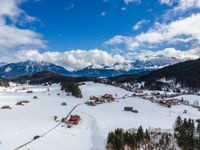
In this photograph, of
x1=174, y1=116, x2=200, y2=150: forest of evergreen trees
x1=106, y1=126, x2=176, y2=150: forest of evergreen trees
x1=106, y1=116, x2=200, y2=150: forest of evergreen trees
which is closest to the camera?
x1=106, y1=126, x2=176, y2=150: forest of evergreen trees

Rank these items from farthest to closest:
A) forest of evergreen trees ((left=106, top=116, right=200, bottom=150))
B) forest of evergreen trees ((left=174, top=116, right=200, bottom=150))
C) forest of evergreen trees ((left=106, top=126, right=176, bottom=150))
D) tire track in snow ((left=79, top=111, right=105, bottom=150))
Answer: tire track in snow ((left=79, top=111, right=105, bottom=150)), forest of evergreen trees ((left=174, top=116, right=200, bottom=150)), forest of evergreen trees ((left=106, top=116, right=200, bottom=150)), forest of evergreen trees ((left=106, top=126, right=176, bottom=150))

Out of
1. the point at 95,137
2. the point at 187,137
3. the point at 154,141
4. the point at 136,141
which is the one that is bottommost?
the point at 154,141

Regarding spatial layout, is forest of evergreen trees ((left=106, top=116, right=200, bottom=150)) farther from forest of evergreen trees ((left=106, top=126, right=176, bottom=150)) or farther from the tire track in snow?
the tire track in snow

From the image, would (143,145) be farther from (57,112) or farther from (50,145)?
(57,112)

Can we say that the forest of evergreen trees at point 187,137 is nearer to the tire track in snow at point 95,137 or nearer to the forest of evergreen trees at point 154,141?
the forest of evergreen trees at point 154,141

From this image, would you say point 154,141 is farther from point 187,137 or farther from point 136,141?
point 187,137

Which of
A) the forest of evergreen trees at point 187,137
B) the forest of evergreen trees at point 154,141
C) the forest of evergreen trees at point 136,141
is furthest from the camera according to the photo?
the forest of evergreen trees at point 187,137

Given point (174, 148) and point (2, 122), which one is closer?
point (174, 148)

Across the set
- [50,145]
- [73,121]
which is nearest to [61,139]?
[50,145]

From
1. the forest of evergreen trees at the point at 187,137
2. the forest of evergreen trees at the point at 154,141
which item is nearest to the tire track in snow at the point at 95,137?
the forest of evergreen trees at the point at 154,141

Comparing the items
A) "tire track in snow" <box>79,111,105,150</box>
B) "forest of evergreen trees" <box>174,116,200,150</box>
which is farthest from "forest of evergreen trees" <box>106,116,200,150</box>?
"tire track in snow" <box>79,111,105,150</box>

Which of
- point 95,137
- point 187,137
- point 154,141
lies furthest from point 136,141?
point 95,137
